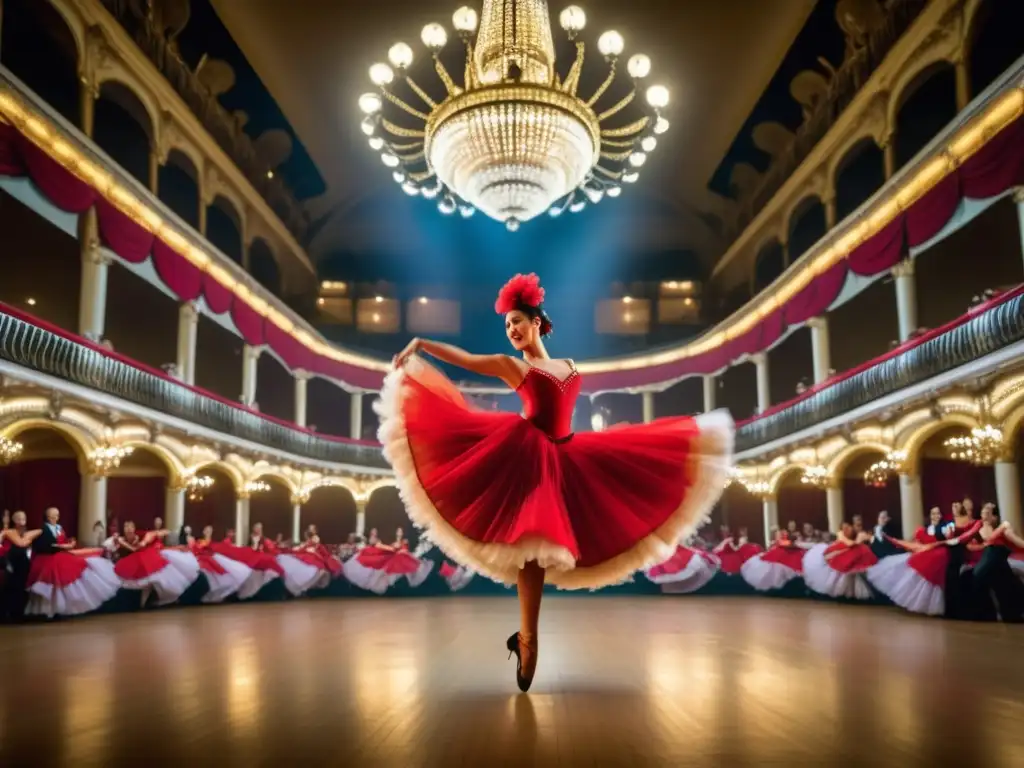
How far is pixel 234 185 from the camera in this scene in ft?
70.9

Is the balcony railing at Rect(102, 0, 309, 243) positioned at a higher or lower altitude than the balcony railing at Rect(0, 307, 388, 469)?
higher

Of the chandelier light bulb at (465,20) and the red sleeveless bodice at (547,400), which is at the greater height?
the chandelier light bulb at (465,20)

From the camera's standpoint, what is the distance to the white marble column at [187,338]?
19.1 metres

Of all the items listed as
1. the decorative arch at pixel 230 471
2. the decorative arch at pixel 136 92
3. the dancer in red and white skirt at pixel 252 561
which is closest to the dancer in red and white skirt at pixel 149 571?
the dancer in red and white skirt at pixel 252 561

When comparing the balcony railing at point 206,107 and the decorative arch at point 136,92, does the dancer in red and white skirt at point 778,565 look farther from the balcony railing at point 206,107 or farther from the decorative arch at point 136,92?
the balcony railing at point 206,107

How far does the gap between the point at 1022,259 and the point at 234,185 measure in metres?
17.5

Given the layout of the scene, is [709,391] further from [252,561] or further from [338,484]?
[252,561]

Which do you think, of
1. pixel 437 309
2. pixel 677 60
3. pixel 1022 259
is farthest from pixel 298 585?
pixel 437 309

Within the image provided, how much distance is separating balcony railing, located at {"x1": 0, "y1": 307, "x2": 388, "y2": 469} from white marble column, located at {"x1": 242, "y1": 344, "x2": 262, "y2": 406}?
0.90 m

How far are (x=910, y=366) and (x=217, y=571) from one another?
12.1m

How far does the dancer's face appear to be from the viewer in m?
4.46

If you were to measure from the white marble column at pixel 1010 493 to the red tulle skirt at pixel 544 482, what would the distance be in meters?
10.3

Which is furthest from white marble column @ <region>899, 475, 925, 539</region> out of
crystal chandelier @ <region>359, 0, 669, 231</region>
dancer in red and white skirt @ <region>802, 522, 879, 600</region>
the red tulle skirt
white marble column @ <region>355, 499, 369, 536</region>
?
white marble column @ <region>355, 499, 369, 536</region>

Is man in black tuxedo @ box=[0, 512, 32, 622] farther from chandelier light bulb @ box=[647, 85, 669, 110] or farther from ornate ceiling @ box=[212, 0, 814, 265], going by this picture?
ornate ceiling @ box=[212, 0, 814, 265]
